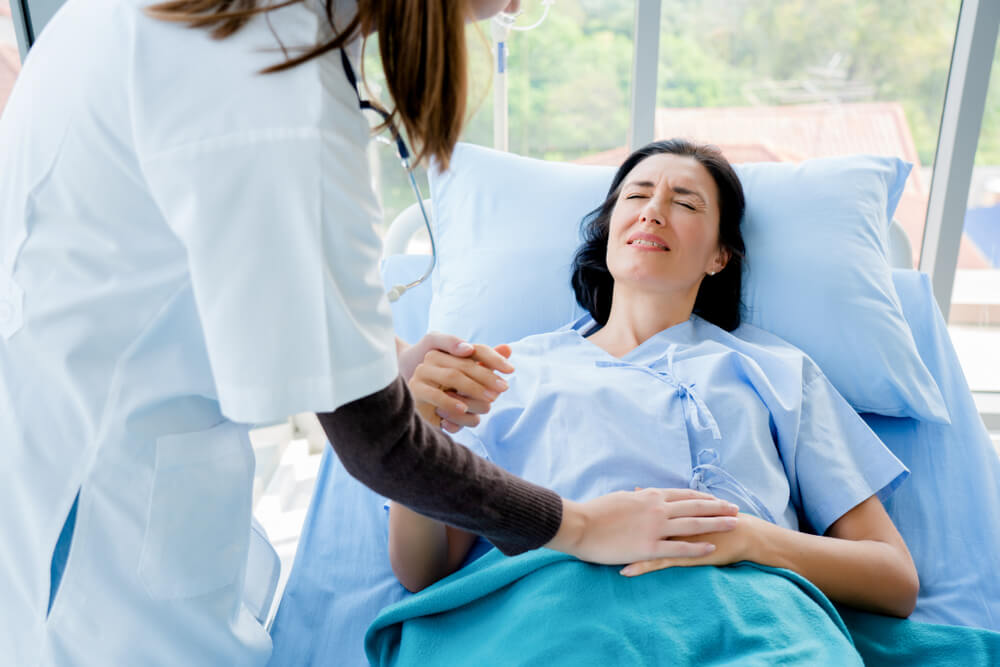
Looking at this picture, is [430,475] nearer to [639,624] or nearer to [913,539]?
[639,624]

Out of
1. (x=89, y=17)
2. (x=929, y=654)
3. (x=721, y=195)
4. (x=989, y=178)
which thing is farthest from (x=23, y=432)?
(x=989, y=178)

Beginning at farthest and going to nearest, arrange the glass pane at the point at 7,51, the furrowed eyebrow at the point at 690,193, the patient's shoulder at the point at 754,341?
the glass pane at the point at 7,51
the furrowed eyebrow at the point at 690,193
the patient's shoulder at the point at 754,341

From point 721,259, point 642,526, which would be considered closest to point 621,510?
point 642,526

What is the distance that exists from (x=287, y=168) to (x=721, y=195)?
4.00 ft

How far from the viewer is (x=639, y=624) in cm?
94

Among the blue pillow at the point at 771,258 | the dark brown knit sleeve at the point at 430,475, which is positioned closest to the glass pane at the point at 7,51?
the blue pillow at the point at 771,258

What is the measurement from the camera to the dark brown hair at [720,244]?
161cm

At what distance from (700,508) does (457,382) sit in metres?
0.37

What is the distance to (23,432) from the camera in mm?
753

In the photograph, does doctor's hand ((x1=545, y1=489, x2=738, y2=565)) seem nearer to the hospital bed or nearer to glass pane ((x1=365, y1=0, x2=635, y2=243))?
the hospital bed

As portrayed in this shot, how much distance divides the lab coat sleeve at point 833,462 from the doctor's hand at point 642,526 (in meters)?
0.28

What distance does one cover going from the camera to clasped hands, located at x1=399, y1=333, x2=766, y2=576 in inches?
36.8

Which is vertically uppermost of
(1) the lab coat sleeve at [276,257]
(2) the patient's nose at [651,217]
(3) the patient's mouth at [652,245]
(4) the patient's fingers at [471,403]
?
(1) the lab coat sleeve at [276,257]

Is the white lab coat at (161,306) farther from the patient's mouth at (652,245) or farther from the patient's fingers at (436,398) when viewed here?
the patient's mouth at (652,245)
